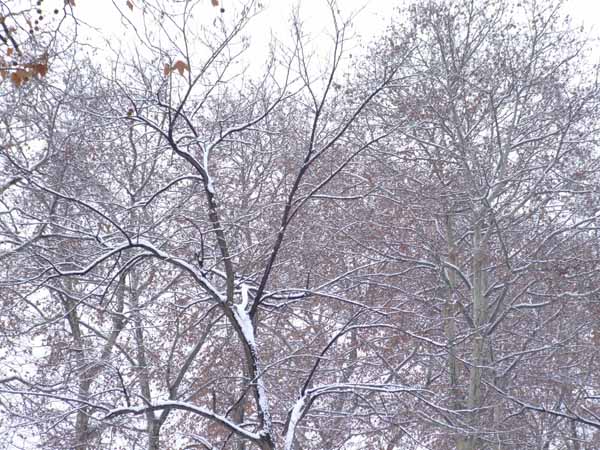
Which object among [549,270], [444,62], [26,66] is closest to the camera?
[26,66]

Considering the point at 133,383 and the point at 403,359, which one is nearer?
the point at 133,383

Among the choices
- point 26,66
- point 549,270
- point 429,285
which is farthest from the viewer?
point 429,285

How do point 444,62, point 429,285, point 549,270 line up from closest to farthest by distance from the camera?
point 549,270, point 444,62, point 429,285

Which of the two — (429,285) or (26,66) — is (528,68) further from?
(26,66)

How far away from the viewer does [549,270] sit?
11.8 meters

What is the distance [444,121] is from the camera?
1306 cm

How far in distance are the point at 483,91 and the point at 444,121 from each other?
1060mm

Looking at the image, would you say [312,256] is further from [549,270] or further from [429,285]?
[549,270]

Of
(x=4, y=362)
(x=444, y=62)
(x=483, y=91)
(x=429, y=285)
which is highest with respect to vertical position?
(x=444, y=62)

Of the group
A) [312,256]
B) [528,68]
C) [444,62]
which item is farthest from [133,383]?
[528,68]

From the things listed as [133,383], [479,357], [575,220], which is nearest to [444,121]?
[575,220]

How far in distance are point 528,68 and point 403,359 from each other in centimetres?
589

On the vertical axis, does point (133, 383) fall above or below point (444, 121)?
below

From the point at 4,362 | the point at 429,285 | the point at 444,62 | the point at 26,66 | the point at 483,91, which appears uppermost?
the point at 444,62
